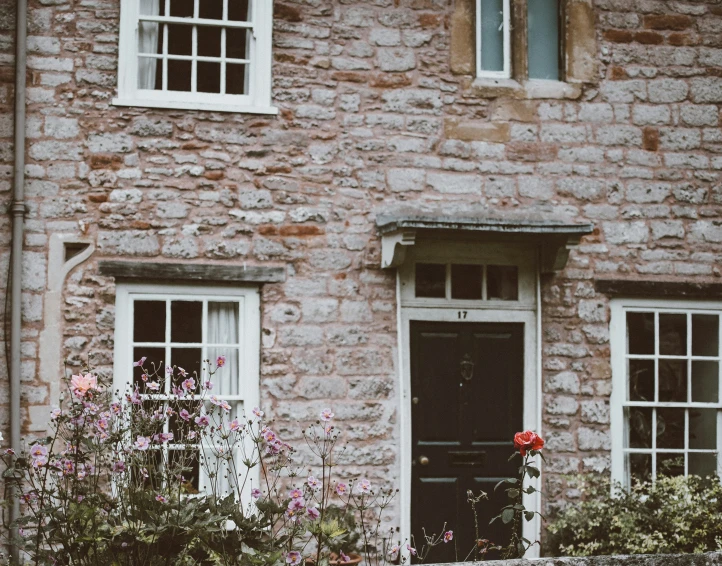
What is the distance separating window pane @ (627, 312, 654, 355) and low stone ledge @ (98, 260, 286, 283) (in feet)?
10.1

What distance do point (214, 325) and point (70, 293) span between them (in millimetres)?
1128

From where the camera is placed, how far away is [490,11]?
7.28 m

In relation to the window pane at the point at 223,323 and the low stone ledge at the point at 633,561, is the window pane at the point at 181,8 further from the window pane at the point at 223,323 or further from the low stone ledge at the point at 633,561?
the low stone ledge at the point at 633,561

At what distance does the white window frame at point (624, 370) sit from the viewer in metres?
7.10

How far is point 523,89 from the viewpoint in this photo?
7.15 metres

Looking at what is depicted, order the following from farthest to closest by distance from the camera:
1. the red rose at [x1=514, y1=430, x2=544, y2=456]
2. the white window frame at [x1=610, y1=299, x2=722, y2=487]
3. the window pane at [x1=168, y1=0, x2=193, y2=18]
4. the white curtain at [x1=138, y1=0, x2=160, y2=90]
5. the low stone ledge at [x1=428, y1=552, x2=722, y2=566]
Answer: the white window frame at [x1=610, y1=299, x2=722, y2=487] → the window pane at [x1=168, y1=0, x2=193, y2=18] → the white curtain at [x1=138, y1=0, x2=160, y2=90] → the red rose at [x1=514, y1=430, x2=544, y2=456] → the low stone ledge at [x1=428, y1=552, x2=722, y2=566]

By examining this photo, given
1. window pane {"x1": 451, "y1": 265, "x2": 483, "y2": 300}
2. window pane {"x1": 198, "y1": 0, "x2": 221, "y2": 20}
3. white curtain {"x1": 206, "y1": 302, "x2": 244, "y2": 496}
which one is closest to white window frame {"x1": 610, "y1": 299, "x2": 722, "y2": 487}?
window pane {"x1": 451, "y1": 265, "x2": 483, "y2": 300}

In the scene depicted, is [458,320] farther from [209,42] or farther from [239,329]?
[209,42]

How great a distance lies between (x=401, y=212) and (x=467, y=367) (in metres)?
1.40

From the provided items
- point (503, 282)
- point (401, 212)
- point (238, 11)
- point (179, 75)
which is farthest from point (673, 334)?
point (179, 75)

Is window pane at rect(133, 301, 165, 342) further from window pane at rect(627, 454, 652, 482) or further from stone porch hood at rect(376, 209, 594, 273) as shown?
window pane at rect(627, 454, 652, 482)

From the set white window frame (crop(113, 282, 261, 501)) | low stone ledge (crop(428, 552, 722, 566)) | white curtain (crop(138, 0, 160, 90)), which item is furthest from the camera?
white curtain (crop(138, 0, 160, 90))

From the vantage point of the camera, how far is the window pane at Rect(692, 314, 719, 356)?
24.2 feet

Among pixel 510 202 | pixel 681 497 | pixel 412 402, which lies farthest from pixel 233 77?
pixel 681 497
